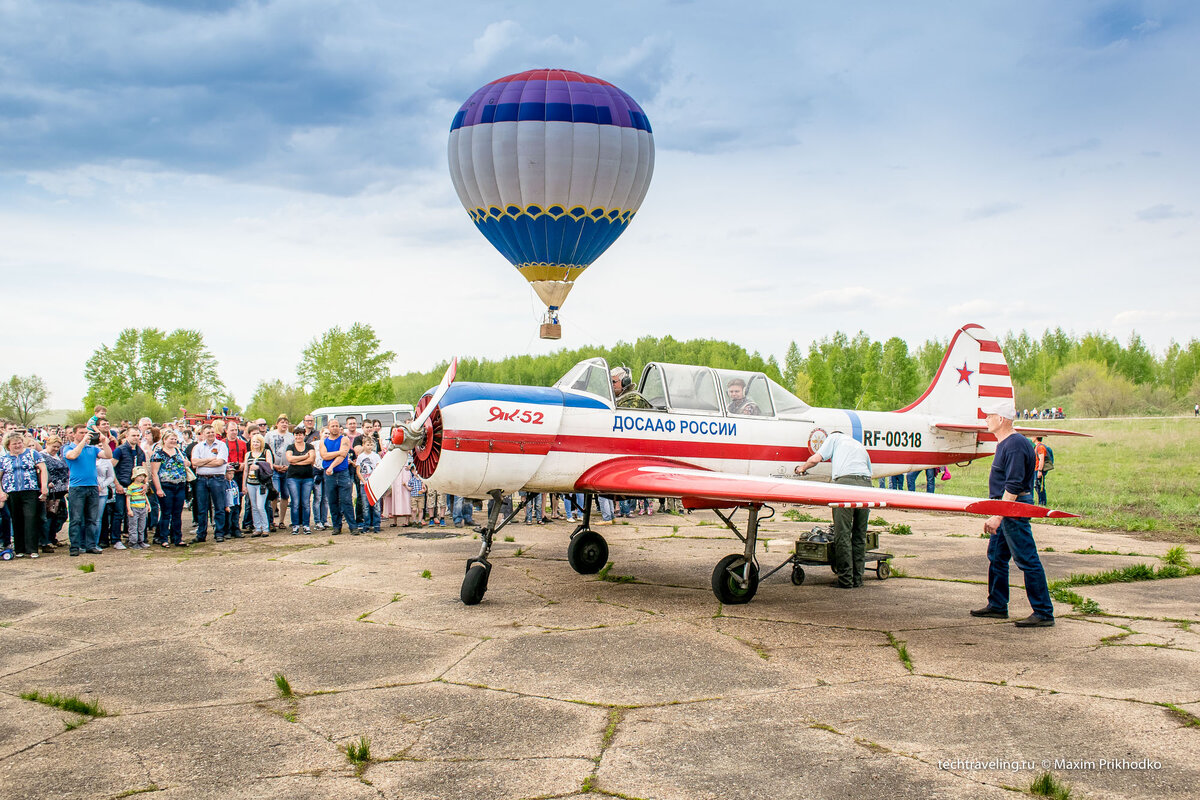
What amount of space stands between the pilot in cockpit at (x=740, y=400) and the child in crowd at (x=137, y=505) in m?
9.28

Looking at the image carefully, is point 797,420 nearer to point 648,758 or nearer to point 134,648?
point 648,758

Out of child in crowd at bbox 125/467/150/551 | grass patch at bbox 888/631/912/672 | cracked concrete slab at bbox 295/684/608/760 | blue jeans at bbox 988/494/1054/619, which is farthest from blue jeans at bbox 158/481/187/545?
blue jeans at bbox 988/494/1054/619

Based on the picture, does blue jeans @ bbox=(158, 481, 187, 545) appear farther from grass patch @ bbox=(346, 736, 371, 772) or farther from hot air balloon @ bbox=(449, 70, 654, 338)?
hot air balloon @ bbox=(449, 70, 654, 338)

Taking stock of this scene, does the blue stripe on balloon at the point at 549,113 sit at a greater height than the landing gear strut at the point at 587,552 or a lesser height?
greater

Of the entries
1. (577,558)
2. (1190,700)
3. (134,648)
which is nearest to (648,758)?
(1190,700)

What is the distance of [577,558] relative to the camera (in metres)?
10.1

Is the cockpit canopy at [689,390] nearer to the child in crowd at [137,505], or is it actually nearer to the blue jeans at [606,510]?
the blue jeans at [606,510]

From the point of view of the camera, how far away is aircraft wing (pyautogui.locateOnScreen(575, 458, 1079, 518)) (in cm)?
652

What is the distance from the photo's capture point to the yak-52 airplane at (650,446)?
8.39 meters

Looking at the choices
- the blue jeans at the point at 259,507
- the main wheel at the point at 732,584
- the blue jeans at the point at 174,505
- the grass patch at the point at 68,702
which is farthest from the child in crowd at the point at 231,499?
the main wheel at the point at 732,584

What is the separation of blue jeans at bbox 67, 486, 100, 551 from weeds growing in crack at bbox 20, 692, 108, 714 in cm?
718

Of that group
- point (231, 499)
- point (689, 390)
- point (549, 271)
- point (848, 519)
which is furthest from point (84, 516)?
point (549, 271)

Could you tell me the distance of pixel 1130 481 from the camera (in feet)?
75.2
